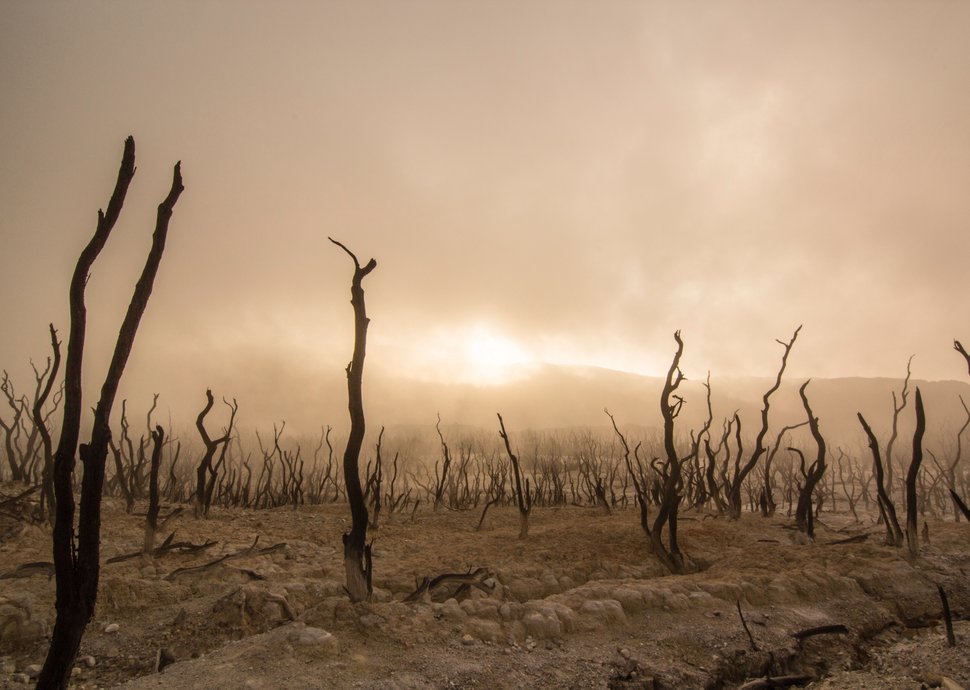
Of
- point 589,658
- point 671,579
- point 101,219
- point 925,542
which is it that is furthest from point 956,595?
point 101,219

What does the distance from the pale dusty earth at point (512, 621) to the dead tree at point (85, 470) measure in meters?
1.15

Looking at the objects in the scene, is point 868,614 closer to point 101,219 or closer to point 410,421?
point 101,219

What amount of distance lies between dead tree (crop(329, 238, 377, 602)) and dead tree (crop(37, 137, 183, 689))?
2.07 meters

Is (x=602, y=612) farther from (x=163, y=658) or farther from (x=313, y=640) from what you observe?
(x=163, y=658)

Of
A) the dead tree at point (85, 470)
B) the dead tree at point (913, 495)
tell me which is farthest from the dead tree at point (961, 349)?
the dead tree at point (85, 470)

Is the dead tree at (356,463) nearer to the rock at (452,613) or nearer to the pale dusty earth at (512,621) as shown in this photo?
the pale dusty earth at (512,621)

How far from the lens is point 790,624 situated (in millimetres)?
5367

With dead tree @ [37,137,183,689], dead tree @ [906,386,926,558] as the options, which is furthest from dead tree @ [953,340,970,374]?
dead tree @ [37,137,183,689]

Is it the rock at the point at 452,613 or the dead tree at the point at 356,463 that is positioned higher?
the dead tree at the point at 356,463

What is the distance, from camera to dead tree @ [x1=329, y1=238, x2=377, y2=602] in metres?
5.18

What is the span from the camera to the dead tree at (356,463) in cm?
518

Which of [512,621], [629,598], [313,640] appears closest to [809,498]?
[629,598]

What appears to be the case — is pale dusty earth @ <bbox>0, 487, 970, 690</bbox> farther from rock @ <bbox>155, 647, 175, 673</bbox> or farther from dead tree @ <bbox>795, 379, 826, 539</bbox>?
dead tree @ <bbox>795, 379, 826, 539</bbox>

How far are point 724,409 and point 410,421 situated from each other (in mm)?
63123
